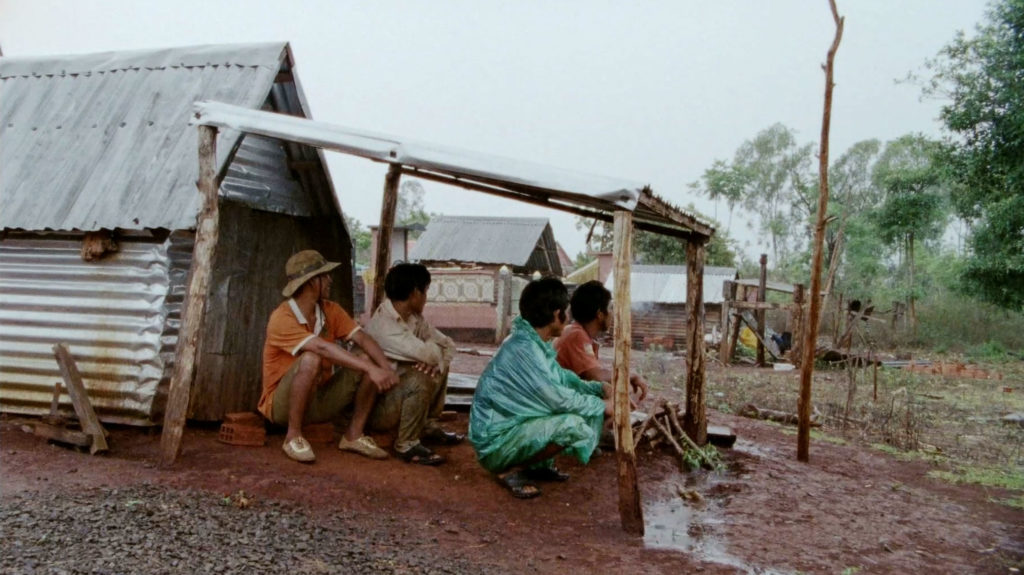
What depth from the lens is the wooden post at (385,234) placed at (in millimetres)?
7340

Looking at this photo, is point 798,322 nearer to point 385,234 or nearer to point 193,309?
point 385,234

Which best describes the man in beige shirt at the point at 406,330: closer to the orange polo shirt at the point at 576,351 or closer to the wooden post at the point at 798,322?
the orange polo shirt at the point at 576,351

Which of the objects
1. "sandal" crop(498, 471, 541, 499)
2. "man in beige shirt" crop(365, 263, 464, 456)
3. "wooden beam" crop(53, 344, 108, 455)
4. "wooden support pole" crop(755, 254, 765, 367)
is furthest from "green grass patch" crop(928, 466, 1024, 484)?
"wooden support pole" crop(755, 254, 765, 367)

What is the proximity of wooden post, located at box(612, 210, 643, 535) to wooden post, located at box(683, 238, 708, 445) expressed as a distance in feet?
8.58

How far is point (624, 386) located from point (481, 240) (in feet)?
71.3

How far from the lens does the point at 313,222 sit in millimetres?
7367

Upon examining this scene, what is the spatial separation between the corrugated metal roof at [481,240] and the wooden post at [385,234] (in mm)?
16833

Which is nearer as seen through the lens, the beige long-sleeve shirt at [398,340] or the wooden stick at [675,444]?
the beige long-sleeve shirt at [398,340]

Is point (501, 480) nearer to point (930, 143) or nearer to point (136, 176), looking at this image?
point (136, 176)

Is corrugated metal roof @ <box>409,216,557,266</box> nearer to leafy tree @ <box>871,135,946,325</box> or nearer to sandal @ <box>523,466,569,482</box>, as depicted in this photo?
leafy tree @ <box>871,135,946,325</box>

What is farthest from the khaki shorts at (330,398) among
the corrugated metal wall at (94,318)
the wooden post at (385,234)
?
the wooden post at (385,234)

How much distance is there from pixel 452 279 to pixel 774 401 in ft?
39.1

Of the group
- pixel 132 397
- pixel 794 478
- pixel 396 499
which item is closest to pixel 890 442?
pixel 794 478

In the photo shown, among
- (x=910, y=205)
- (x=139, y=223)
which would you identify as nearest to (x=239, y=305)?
(x=139, y=223)
